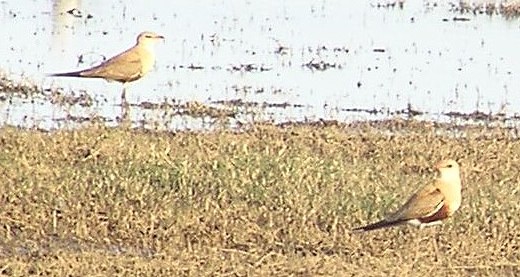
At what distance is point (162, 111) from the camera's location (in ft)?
39.8

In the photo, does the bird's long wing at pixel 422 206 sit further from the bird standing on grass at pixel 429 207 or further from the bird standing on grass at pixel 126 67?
the bird standing on grass at pixel 126 67

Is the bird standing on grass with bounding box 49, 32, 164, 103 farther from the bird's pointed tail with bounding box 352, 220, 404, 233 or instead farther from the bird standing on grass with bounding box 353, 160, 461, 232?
the bird's pointed tail with bounding box 352, 220, 404, 233

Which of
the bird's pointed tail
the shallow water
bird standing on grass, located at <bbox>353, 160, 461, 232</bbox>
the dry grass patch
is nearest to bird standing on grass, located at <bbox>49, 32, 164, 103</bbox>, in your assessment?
the shallow water

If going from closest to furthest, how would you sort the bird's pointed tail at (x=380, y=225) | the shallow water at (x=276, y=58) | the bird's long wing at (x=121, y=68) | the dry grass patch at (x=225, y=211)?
the dry grass patch at (x=225, y=211), the bird's pointed tail at (x=380, y=225), the bird's long wing at (x=121, y=68), the shallow water at (x=276, y=58)

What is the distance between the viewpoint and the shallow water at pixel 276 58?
1287 cm

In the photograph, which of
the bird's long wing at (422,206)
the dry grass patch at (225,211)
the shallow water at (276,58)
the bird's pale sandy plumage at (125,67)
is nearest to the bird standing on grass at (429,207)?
the bird's long wing at (422,206)

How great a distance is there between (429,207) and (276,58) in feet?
29.5

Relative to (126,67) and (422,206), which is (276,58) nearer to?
(126,67)

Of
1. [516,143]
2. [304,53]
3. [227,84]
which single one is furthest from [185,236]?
[304,53]

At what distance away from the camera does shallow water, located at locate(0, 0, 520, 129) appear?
42.2ft

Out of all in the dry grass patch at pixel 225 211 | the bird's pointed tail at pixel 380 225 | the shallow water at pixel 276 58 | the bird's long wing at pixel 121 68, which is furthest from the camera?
the shallow water at pixel 276 58

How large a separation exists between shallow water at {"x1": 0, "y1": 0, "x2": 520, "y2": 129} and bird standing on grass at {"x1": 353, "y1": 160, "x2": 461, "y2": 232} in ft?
13.2

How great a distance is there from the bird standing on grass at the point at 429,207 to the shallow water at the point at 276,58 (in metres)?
4.02

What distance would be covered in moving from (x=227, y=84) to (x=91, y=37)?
4.23 meters
